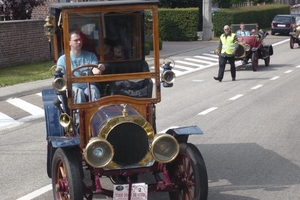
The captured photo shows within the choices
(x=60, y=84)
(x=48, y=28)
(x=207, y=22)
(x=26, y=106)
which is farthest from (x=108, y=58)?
(x=207, y=22)

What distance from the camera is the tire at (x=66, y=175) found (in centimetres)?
582

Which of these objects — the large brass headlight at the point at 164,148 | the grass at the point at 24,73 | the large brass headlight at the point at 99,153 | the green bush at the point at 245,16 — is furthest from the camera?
the green bush at the point at 245,16

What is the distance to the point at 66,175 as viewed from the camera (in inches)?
235

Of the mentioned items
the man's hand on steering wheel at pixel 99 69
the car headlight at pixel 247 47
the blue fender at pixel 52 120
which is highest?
the man's hand on steering wheel at pixel 99 69

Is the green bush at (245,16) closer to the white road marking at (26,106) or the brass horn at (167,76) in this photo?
the white road marking at (26,106)

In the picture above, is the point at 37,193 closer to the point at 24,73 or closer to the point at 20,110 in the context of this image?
the point at 20,110

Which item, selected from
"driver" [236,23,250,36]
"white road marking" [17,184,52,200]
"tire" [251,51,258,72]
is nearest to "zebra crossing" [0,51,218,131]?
"white road marking" [17,184,52,200]

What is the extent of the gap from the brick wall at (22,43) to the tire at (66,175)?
16110 mm

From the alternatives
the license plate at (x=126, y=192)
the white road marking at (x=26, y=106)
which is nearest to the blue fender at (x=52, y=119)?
the license plate at (x=126, y=192)

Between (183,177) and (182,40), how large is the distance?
1232 inches

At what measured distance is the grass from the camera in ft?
61.3

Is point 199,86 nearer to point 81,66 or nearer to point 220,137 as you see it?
point 220,137

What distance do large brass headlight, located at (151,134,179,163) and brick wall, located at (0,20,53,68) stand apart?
16775 millimetres

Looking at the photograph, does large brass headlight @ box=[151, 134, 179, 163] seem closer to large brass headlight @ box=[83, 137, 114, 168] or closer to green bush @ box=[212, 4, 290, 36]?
large brass headlight @ box=[83, 137, 114, 168]
